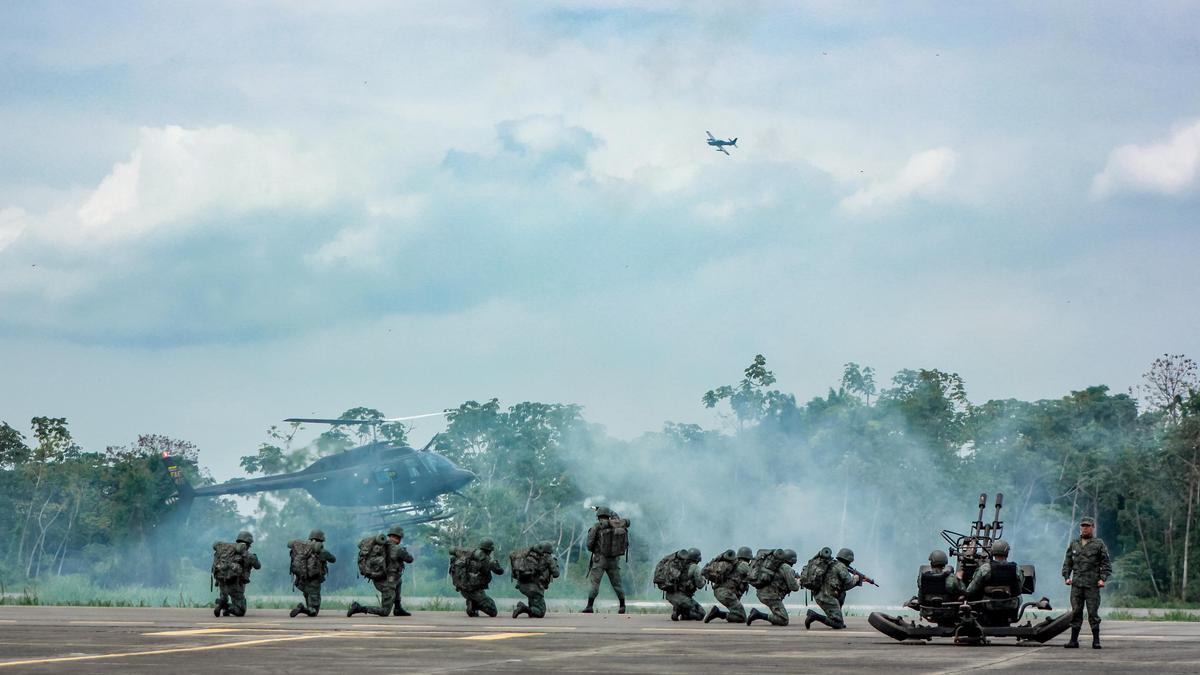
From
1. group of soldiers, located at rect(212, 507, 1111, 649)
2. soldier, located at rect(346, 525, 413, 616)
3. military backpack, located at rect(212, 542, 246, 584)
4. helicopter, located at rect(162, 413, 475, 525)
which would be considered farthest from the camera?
helicopter, located at rect(162, 413, 475, 525)

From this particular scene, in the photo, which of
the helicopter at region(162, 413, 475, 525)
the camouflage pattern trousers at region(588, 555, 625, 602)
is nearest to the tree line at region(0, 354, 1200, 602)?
the helicopter at region(162, 413, 475, 525)

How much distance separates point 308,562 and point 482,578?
364 centimetres

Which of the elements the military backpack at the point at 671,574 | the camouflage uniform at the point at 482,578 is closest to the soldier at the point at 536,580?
the camouflage uniform at the point at 482,578

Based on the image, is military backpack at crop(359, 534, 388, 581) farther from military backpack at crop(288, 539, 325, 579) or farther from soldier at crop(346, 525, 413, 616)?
military backpack at crop(288, 539, 325, 579)

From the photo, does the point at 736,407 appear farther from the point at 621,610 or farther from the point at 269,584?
the point at 621,610

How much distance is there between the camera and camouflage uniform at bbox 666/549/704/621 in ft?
99.2

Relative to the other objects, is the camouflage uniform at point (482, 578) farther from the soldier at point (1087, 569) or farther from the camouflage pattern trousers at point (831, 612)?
the soldier at point (1087, 569)

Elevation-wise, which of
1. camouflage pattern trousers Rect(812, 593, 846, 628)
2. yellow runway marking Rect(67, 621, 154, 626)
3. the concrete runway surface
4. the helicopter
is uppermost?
the helicopter

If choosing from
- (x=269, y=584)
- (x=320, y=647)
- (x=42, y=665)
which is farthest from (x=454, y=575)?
(x=269, y=584)

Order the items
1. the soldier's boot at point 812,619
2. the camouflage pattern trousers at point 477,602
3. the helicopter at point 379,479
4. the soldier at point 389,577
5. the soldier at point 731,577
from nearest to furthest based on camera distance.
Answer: the soldier's boot at point 812,619 → the soldier at point 731,577 → the soldier at point 389,577 → the camouflage pattern trousers at point 477,602 → the helicopter at point 379,479

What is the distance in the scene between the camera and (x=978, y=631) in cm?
2259

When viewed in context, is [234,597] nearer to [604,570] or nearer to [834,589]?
[604,570]

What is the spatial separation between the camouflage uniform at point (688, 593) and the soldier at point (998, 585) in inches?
322

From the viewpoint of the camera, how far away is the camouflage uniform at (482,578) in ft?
104
